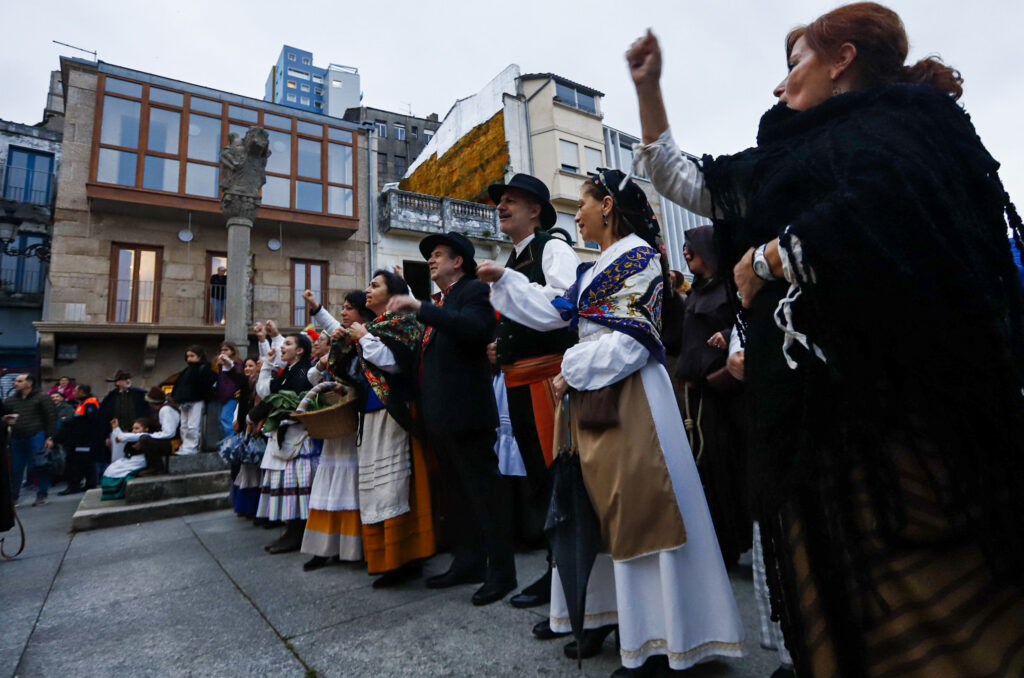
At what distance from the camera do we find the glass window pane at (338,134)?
58.7ft

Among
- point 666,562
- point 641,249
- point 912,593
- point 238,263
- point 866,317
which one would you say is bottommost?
point 666,562

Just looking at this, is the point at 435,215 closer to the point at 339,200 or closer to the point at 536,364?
the point at 339,200

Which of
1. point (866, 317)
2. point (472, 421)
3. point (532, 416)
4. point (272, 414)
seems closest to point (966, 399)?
point (866, 317)

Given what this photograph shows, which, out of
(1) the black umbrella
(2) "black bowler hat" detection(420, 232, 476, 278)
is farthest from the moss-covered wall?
(1) the black umbrella

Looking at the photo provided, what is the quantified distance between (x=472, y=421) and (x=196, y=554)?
2.84 metres

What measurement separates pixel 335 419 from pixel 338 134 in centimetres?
1677

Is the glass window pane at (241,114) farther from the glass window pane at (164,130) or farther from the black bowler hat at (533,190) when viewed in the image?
the black bowler hat at (533,190)

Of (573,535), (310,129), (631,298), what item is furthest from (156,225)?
(573,535)

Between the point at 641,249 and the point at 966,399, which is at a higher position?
the point at 641,249

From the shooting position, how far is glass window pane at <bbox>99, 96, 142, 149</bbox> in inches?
583

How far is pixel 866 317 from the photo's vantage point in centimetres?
102

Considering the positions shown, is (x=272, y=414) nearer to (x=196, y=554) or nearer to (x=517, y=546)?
(x=196, y=554)

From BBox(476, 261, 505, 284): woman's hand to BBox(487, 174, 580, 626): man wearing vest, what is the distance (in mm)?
290

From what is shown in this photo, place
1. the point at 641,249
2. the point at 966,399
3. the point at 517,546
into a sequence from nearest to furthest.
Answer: the point at 966,399 < the point at 641,249 < the point at 517,546
